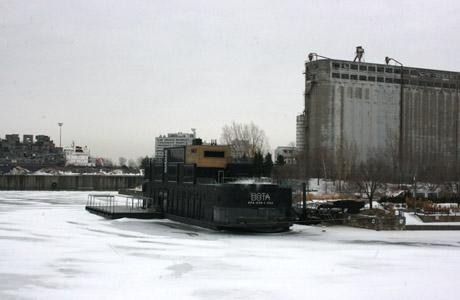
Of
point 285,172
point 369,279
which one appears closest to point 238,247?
point 369,279

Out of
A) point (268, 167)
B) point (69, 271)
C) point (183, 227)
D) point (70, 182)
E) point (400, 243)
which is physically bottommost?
point (183, 227)

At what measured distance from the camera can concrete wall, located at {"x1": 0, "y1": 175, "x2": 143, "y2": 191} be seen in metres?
118

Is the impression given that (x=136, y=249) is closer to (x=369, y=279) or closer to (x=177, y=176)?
(x=369, y=279)

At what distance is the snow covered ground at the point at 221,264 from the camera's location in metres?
17.2

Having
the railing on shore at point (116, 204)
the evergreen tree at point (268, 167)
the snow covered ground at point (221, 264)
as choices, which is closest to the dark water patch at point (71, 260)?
the snow covered ground at point (221, 264)

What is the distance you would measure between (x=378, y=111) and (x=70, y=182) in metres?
62.5

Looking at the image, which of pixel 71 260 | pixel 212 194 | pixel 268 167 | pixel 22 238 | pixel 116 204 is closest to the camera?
pixel 71 260

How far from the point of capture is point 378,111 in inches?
4464

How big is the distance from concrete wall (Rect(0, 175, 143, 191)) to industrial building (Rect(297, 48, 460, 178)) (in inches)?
1503

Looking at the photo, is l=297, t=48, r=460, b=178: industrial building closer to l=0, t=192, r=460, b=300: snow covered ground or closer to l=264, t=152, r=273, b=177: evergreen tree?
l=264, t=152, r=273, b=177: evergreen tree

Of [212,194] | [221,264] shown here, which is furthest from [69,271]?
[212,194]

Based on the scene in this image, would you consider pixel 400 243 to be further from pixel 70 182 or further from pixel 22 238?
pixel 70 182

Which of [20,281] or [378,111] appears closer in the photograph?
[20,281]

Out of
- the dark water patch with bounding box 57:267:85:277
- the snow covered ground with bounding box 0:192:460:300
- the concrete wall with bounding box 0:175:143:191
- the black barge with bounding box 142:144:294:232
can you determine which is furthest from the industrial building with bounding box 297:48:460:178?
the dark water patch with bounding box 57:267:85:277
